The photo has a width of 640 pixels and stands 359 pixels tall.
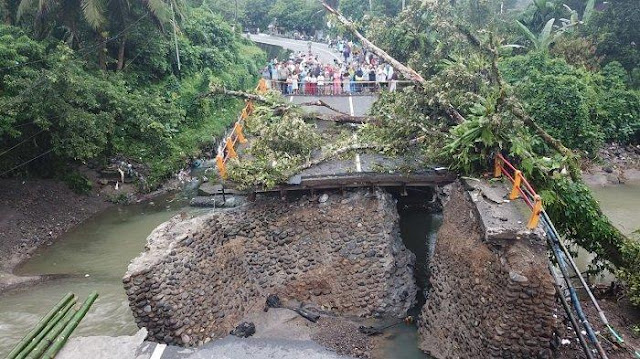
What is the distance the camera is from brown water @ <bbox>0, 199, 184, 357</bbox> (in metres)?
12.9

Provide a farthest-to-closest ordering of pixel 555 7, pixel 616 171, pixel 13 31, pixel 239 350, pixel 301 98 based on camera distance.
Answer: pixel 555 7, pixel 616 171, pixel 301 98, pixel 13 31, pixel 239 350

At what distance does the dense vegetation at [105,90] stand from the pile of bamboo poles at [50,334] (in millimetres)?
8344

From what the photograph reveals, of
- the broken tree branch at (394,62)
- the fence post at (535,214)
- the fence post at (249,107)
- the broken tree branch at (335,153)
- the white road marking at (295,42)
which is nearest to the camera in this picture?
the fence post at (535,214)

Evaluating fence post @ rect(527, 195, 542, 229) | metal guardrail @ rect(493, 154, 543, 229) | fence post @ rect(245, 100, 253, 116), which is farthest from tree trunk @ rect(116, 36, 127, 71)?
fence post @ rect(527, 195, 542, 229)

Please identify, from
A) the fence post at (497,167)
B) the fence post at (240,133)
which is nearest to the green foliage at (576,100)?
the fence post at (497,167)

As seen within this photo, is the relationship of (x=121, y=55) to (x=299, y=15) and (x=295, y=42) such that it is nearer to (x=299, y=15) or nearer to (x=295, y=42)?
(x=295, y=42)

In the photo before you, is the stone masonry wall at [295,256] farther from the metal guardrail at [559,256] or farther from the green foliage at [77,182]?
the green foliage at [77,182]

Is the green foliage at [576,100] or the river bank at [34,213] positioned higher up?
the green foliage at [576,100]

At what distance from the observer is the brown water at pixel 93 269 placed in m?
12.9

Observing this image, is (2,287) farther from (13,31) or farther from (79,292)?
(13,31)

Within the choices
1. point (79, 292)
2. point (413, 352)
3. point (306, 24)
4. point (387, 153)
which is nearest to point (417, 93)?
point (387, 153)

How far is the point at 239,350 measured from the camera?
11031 millimetres

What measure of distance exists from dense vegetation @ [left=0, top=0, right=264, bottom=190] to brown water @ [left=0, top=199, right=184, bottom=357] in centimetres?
263

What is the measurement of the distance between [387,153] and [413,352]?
5374 millimetres
